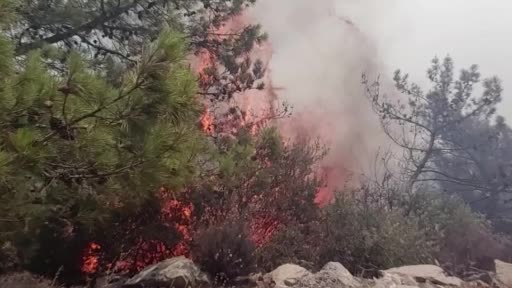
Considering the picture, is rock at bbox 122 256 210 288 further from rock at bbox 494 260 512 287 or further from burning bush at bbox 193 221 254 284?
rock at bbox 494 260 512 287

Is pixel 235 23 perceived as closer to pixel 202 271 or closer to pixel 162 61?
pixel 202 271

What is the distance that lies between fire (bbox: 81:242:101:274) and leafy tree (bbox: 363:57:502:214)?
42.2 ft

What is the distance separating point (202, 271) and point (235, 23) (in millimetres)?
6818

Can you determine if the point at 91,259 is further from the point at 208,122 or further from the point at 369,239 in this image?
the point at 369,239

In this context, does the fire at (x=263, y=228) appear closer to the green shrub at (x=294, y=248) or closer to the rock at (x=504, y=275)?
the green shrub at (x=294, y=248)

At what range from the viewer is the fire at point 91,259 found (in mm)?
8367

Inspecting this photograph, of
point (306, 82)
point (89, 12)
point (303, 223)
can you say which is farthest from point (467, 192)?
point (89, 12)

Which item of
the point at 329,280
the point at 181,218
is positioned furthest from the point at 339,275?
the point at 181,218

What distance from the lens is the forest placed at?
178 inches

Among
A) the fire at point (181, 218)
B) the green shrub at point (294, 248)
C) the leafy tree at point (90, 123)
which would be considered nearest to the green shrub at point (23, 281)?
the leafy tree at point (90, 123)

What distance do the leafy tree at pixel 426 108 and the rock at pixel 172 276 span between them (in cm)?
1269

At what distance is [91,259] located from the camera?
845 cm

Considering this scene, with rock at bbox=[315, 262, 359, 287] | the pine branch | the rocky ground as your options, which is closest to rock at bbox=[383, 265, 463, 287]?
the rocky ground

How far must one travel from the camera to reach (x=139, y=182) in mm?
5043
